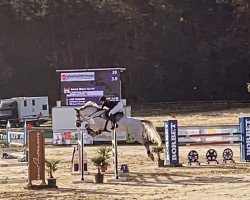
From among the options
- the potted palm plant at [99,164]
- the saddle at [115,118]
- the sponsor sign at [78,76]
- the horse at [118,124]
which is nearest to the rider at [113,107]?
the saddle at [115,118]

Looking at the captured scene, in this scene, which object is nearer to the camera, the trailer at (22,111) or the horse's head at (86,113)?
the horse's head at (86,113)

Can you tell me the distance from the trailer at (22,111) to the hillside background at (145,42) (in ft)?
A: 68.9

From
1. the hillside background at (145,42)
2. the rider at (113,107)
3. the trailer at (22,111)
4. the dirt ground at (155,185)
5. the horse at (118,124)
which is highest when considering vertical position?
the hillside background at (145,42)

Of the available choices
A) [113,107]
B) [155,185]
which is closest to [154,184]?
[155,185]

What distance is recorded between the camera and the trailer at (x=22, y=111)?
5466cm

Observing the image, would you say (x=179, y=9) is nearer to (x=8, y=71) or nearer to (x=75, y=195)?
(x=8, y=71)

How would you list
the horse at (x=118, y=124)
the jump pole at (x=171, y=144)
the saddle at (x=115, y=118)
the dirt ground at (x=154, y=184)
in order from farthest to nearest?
the jump pole at (x=171, y=144), the horse at (x=118, y=124), the saddle at (x=115, y=118), the dirt ground at (x=154, y=184)

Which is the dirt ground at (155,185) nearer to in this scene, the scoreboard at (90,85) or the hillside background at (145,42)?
the scoreboard at (90,85)

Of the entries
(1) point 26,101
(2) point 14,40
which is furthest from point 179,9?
(1) point 26,101

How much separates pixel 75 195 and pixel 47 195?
61cm

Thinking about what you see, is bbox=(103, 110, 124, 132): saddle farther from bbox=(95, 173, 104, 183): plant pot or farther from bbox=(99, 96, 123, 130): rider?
bbox=(95, 173, 104, 183): plant pot

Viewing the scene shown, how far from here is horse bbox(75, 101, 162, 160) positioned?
20.6 m

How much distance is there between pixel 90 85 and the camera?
1368 inches

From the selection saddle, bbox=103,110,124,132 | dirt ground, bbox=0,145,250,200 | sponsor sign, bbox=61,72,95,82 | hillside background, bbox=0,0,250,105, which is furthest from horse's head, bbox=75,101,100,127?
hillside background, bbox=0,0,250,105
